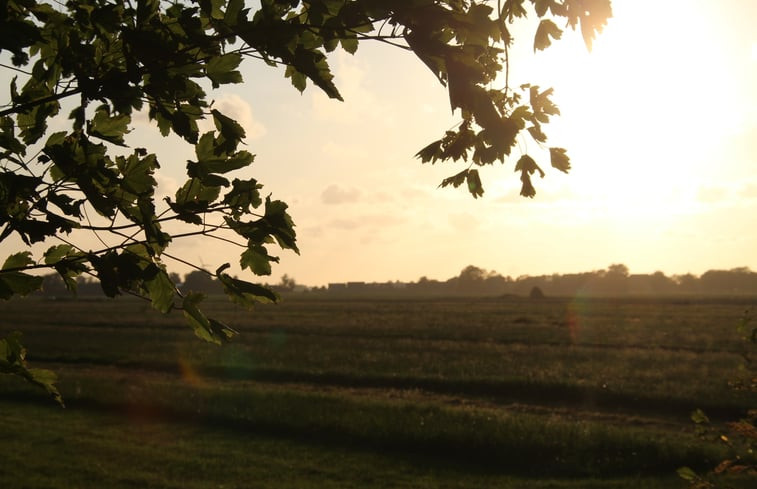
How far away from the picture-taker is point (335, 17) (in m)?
1.79

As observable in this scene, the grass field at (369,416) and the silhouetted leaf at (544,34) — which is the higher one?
the silhouetted leaf at (544,34)

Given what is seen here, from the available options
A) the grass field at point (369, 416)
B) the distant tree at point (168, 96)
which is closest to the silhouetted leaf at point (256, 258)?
the distant tree at point (168, 96)

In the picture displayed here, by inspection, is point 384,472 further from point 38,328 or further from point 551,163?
point 38,328

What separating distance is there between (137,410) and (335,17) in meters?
19.4

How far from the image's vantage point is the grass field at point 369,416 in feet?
44.4

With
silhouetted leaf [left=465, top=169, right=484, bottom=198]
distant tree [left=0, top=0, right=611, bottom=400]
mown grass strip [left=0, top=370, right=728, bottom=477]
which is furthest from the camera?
mown grass strip [left=0, top=370, right=728, bottom=477]

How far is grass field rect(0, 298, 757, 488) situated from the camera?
1353 cm

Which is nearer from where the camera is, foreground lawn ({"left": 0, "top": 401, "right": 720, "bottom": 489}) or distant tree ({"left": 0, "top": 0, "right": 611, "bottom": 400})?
distant tree ({"left": 0, "top": 0, "right": 611, "bottom": 400})

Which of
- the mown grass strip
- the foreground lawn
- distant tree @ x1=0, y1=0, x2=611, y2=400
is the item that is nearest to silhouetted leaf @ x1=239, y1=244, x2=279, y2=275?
distant tree @ x1=0, y1=0, x2=611, y2=400

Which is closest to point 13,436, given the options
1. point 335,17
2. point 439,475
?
point 439,475

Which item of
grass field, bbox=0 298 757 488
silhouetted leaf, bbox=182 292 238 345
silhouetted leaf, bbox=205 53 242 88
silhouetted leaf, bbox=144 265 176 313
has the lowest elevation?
grass field, bbox=0 298 757 488

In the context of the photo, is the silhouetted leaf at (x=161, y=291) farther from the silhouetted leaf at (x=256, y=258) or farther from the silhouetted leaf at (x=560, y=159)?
the silhouetted leaf at (x=560, y=159)

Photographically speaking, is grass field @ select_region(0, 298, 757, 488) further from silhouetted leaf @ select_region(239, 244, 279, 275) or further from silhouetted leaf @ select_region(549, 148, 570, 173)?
silhouetted leaf @ select_region(239, 244, 279, 275)

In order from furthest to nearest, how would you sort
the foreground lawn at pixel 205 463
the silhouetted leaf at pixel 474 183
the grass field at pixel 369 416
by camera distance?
the grass field at pixel 369 416 < the foreground lawn at pixel 205 463 < the silhouetted leaf at pixel 474 183
